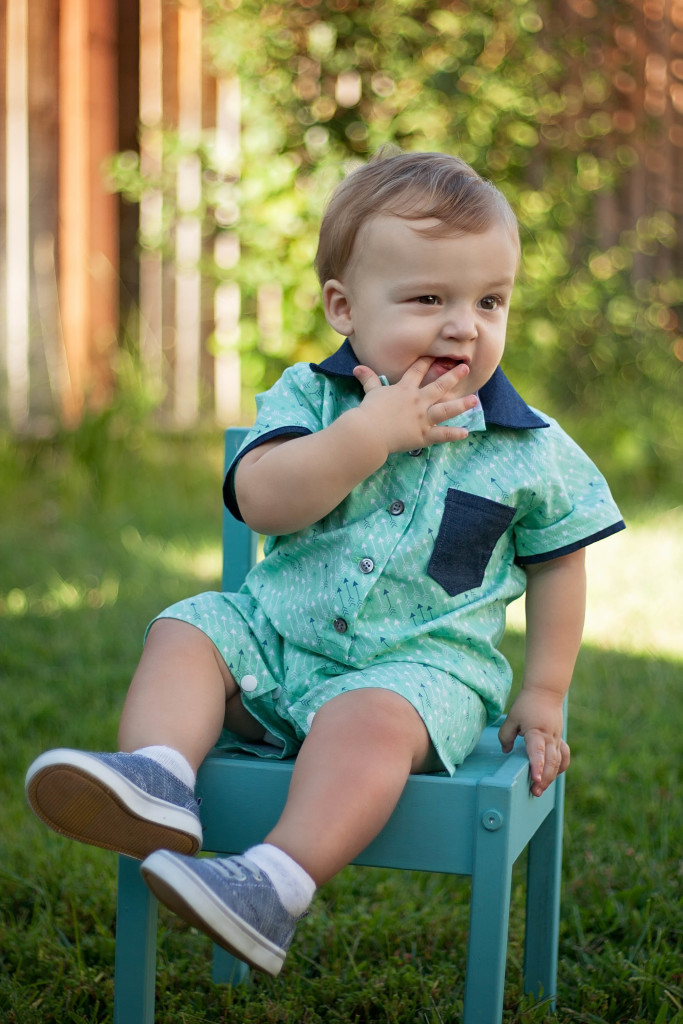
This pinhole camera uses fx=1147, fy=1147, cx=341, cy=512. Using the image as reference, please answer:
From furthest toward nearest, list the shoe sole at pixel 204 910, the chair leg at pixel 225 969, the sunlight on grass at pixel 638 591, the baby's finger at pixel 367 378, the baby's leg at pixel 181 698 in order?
the sunlight on grass at pixel 638 591 < the chair leg at pixel 225 969 < the baby's finger at pixel 367 378 < the baby's leg at pixel 181 698 < the shoe sole at pixel 204 910

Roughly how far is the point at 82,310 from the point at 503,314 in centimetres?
379

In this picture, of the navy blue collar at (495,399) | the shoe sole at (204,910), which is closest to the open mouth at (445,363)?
the navy blue collar at (495,399)

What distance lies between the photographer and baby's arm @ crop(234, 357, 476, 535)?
147cm

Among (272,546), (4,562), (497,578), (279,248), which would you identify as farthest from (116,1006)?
(279,248)

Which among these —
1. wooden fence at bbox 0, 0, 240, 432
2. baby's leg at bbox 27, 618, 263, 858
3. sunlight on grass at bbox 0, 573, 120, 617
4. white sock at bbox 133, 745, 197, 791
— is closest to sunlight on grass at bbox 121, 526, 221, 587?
sunlight on grass at bbox 0, 573, 120, 617

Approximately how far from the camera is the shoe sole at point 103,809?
127 cm

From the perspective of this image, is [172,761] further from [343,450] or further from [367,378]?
[367,378]

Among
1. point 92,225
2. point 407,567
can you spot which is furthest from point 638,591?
point 92,225

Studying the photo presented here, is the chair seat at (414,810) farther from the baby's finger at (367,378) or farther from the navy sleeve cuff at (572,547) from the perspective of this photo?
the baby's finger at (367,378)

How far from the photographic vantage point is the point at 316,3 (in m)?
4.93

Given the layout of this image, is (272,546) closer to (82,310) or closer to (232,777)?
(232,777)

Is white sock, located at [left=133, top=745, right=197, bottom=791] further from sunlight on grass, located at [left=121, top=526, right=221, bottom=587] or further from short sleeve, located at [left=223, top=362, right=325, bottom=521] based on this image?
sunlight on grass, located at [left=121, top=526, right=221, bottom=587]

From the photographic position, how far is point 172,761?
1385 millimetres

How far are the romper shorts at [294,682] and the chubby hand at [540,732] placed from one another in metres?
0.05
